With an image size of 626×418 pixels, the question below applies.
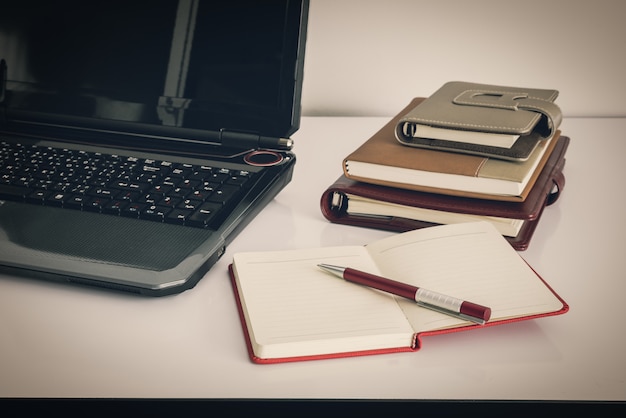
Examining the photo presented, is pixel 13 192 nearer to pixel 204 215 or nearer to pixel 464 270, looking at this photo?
pixel 204 215

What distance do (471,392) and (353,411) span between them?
0.31 feet

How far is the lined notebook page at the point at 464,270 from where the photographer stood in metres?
0.62

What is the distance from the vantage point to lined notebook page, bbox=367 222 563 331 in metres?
0.62

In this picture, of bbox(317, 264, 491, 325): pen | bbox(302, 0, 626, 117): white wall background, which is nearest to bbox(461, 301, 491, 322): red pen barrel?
bbox(317, 264, 491, 325): pen

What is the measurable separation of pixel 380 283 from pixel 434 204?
170 mm

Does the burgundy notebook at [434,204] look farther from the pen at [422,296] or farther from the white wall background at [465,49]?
the white wall background at [465,49]

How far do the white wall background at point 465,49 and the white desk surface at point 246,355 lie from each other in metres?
0.53

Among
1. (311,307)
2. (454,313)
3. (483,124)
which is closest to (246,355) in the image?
(311,307)

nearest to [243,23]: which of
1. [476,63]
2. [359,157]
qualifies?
[359,157]

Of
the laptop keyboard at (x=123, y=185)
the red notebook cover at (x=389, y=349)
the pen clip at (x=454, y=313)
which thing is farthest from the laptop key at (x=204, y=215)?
the pen clip at (x=454, y=313)

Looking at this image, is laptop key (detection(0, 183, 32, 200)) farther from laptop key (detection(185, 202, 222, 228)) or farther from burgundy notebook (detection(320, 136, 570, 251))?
burgundy notebook (detection(320, 136, 570, 251))

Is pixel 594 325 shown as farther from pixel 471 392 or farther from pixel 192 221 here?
pixel 192 221

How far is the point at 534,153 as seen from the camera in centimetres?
83

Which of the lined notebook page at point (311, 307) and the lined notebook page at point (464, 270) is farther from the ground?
the lined notebook page at point (464, 270)
